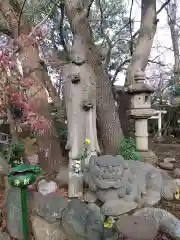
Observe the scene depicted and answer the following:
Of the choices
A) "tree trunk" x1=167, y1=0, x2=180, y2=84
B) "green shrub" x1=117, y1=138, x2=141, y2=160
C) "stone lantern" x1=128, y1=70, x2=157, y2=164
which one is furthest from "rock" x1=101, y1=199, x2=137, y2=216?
"tree trunk" x1=167, y1=0, x2=180, y2=84

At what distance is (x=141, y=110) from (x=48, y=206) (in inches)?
113

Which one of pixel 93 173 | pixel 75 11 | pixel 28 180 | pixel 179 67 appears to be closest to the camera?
pixel 28 180

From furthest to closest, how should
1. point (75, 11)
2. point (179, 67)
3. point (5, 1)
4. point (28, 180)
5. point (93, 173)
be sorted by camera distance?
point (179, 67)
point (75, 11)
point (5, 1)
point (93, 173)
point (28, 180)

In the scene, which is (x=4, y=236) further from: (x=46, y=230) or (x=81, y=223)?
(x=81, y=223)

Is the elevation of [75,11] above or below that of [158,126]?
above

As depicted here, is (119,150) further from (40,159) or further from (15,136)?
(15,136)

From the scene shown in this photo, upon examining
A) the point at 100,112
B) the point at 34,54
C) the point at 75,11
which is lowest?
the point at 100,112

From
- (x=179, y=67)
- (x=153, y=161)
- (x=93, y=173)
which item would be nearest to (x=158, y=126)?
(x=179, y=67)

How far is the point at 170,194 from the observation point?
347cm

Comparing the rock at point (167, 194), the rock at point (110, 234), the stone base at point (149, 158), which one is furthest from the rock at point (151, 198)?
the stone base at point (149, 158)

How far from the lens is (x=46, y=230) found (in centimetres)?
269

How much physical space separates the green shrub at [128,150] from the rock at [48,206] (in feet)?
7.03

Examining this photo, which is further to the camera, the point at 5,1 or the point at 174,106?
the point at 174,106

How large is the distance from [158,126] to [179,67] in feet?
8.42
